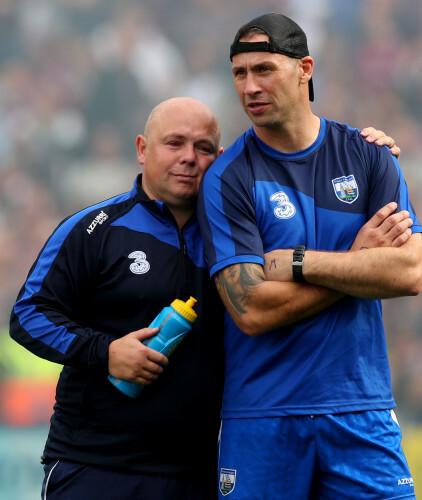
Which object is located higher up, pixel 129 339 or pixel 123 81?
pixel 123 81

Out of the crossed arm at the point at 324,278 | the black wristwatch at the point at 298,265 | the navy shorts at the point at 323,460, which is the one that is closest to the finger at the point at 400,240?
the crossed arm at the point at 324,278

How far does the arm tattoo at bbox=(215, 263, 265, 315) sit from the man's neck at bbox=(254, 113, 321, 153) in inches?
20.5

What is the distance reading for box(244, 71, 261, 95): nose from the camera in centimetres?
→ 296

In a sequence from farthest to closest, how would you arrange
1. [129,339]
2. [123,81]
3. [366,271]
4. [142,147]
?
1. [123,81]
2. [142,147]
3. [129,339]
4. [366,271]

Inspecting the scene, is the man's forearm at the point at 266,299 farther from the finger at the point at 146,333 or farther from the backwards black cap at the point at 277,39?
the backwards black cap at the point at 277,39

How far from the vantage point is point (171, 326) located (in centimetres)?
289

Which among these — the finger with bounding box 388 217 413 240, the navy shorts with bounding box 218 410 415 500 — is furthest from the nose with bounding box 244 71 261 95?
the navy shorts with bounding box 218 410 415 500

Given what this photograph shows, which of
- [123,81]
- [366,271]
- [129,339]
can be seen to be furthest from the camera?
[123,81]

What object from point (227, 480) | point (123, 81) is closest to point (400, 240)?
point (227, 480)

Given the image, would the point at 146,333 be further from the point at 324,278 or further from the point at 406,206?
the point at 406,206

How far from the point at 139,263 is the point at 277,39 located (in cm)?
101

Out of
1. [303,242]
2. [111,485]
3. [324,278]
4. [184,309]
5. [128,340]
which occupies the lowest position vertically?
[111,485]

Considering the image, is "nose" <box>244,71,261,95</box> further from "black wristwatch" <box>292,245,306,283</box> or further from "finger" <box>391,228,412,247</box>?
"finger" <box>391,228,412,247</box>

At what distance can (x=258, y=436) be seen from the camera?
2.87 meters
